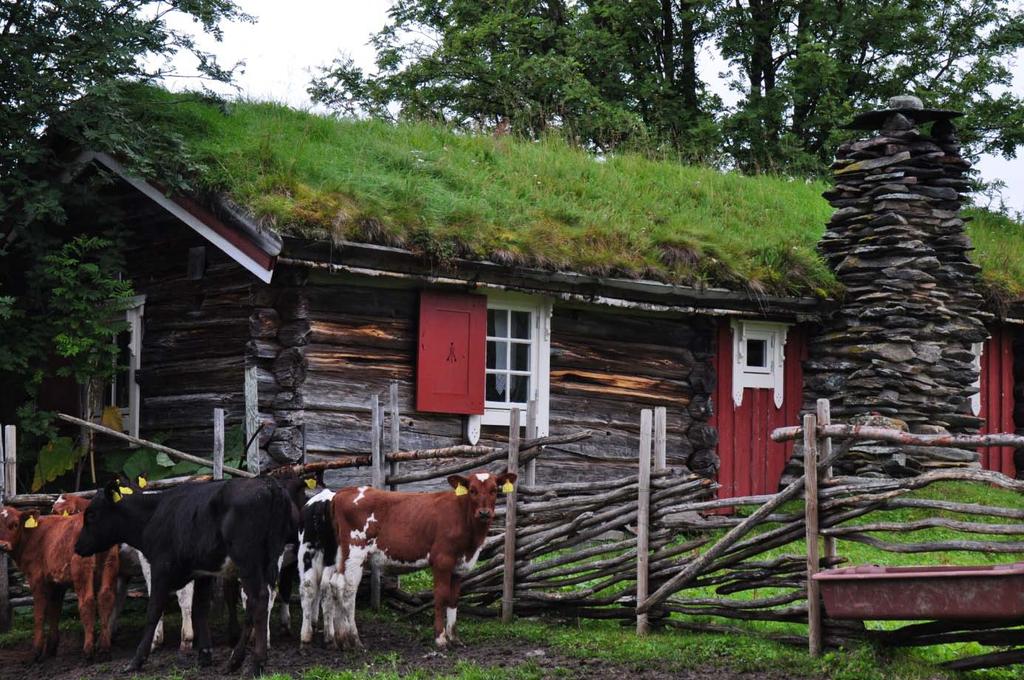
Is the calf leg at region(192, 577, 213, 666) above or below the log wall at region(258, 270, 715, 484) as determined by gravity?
below

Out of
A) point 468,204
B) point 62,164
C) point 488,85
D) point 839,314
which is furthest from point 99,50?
point 488,85

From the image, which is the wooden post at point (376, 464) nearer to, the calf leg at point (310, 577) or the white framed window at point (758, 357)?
the calf leg at point (310, 577)

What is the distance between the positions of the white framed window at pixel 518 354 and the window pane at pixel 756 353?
3.11 metres

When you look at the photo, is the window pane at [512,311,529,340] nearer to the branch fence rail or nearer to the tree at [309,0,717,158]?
the branch fence rail

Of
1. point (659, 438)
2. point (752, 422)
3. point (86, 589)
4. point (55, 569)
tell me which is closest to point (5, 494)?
point (55, 569)

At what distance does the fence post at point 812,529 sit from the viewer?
8.40 metres

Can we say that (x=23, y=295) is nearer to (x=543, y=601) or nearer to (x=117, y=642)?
(x=117, y=642)

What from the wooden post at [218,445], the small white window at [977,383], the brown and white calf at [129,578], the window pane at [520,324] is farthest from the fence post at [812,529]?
the small white window at [977,383]

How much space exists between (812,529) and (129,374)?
809cm

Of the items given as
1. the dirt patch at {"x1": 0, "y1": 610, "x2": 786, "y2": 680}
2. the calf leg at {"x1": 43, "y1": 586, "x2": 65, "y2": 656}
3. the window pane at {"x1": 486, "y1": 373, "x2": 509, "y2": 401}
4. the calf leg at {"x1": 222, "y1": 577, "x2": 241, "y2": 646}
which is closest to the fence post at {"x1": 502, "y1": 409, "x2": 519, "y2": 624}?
the dirt patch at {"x1": 0, "y1": 610, "x2": 786, "y2": 680}

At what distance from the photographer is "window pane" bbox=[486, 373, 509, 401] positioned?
1369cm

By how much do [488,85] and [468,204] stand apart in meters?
13.8

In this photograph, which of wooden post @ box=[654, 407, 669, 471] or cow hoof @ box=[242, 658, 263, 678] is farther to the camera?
wooden post @ box=[654, 407, 669, 471]

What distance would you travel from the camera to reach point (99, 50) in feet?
43.5
